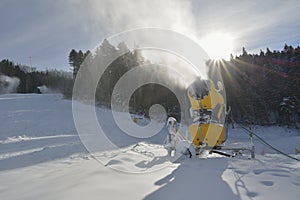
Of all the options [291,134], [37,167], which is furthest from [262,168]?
[291,134]

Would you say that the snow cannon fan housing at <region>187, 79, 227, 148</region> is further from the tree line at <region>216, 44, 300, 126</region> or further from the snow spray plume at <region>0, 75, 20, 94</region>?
the snow spray plume at <region>0, 75, 20, 94</region>

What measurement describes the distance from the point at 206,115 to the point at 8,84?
60.8m

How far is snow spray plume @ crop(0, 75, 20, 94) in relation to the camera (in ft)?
176

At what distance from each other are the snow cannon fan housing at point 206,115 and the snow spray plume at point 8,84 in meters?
59.3

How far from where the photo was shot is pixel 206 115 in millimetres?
6246

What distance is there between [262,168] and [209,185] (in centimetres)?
165

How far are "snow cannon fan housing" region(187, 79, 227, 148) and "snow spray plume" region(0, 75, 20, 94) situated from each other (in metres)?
59.3

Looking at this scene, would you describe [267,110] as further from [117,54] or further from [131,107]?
[117,54]

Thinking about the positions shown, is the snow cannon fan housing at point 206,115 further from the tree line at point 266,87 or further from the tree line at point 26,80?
the tree line at point 26,80

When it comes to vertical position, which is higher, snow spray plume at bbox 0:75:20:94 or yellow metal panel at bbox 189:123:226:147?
snow spray plume at bbox 0:75:20:94

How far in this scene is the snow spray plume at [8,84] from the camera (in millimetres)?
53531

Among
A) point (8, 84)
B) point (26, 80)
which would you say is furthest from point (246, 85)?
point (8, 84)

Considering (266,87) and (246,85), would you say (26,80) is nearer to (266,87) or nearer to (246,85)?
(246,85)

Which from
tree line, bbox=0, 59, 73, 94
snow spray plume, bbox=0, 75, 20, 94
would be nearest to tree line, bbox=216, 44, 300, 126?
tree line, bbox=0, 59, 73, 94
